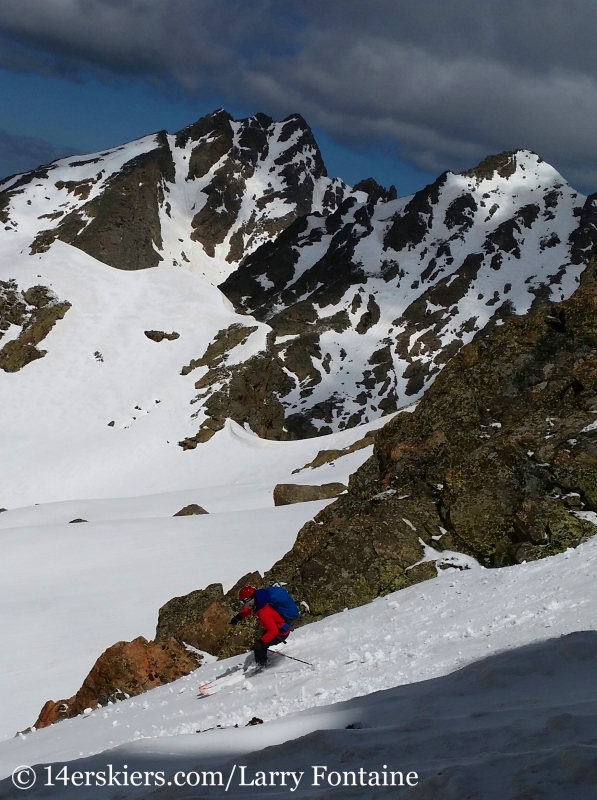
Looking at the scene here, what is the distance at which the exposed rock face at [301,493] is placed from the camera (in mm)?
26375

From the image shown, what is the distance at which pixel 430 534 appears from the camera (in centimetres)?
1329

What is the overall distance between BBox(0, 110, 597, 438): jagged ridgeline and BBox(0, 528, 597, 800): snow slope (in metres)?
90.8

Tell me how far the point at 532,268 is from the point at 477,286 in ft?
43.1

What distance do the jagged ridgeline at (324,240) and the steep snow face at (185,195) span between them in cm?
35

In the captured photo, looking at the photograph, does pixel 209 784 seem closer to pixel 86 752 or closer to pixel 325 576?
pixel 86 752

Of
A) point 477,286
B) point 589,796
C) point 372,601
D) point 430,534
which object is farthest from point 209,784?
point 477,286

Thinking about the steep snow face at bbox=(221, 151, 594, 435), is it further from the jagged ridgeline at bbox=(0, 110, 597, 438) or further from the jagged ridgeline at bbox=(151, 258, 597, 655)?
the jagged ridgeline at bbox=(151, 258, 597, 655)

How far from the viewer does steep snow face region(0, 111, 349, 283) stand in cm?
11425

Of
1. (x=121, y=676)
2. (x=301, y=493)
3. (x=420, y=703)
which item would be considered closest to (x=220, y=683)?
(x=121, y=676)

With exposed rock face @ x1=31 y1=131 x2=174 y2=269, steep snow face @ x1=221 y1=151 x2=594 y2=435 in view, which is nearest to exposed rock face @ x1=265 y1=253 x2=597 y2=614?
steep snow face @ x1=221 y1=151 x2=594 y2=435

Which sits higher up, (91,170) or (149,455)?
(91,170)

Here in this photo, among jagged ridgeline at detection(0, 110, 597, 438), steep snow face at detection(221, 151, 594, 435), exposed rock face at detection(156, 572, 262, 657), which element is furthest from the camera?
steep snow face at detection(221, 151, 594, 435)

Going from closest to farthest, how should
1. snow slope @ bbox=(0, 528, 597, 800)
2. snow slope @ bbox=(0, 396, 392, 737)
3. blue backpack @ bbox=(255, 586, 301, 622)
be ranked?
snow slope @ bbox=(0, 528, 597, 800), blue backpack @ bbox=(255, 586, 301, 622), snow slope @ bbox=(0, 396, 392, 737)

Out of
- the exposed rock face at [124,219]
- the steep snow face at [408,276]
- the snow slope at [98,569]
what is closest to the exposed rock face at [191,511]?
the snow slope at [98,569]
